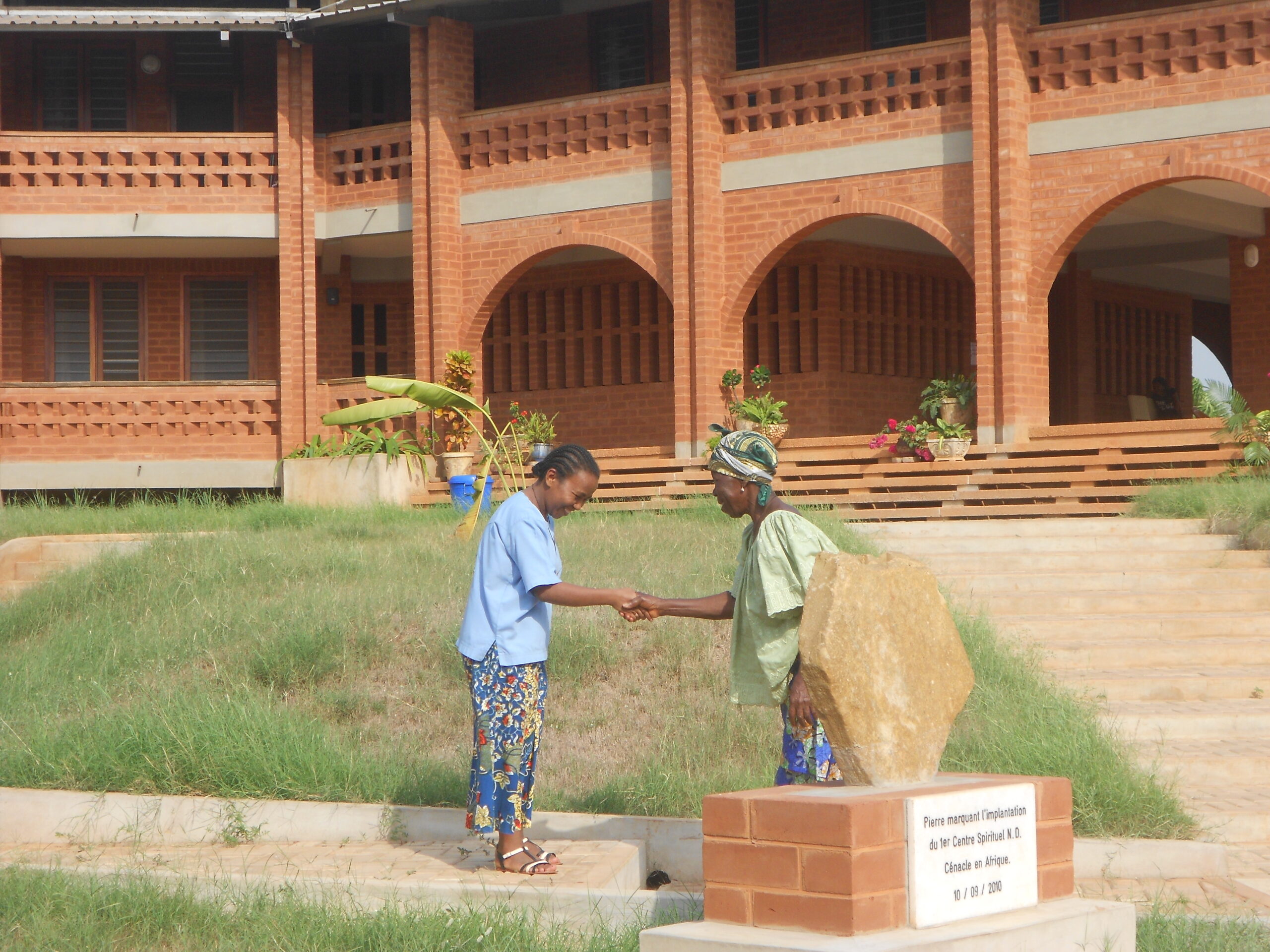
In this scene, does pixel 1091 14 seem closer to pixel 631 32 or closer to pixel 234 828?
pixel 631 32

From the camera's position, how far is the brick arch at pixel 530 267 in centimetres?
1775

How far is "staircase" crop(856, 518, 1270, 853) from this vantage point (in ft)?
26.5

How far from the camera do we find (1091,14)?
1777 centimetres

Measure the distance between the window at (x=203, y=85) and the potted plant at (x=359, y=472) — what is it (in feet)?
17.4

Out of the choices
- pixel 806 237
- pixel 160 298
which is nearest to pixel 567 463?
pixel 806 237

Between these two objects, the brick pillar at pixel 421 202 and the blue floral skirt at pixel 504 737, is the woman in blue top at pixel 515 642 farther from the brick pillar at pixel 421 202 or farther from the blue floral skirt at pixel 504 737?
the brick pillar at pixel 421 202

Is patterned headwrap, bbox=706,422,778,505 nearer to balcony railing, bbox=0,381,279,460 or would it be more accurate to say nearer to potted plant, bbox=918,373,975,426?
potted plant, bbox=918,373,975,426

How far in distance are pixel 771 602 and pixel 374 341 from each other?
54.8 ft

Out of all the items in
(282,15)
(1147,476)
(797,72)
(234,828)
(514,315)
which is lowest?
(234,828)

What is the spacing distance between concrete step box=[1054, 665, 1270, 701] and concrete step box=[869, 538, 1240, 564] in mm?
2706

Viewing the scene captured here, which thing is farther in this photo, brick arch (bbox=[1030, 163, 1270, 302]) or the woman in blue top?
brick arch (bbox=[1030, 163, 1270, 302])

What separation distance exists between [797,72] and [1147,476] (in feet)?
19.2

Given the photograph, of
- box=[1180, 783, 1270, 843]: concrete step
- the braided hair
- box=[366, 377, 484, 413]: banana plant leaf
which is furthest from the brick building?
the braided hair

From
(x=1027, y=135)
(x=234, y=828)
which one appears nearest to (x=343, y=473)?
(x=1027, y=135)
